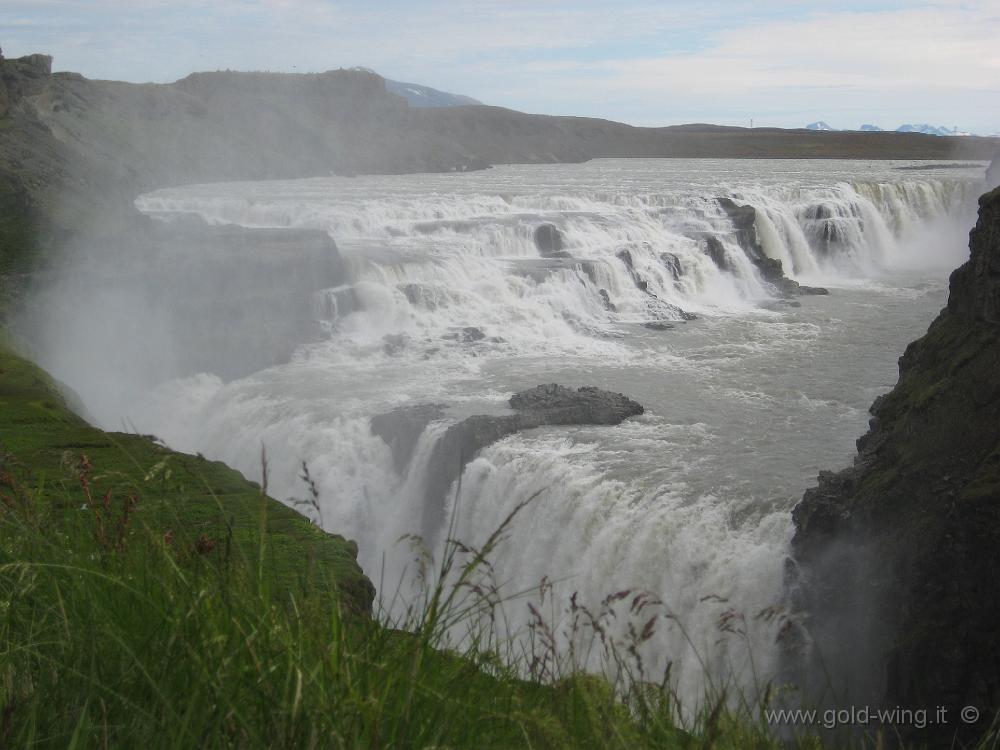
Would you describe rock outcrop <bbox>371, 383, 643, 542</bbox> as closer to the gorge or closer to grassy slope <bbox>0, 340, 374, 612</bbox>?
the gorge

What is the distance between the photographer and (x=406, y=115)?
88250 mm

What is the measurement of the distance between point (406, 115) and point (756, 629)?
83.8 meters

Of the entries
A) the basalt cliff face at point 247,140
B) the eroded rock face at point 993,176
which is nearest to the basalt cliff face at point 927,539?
the basalt cliff face at point 247,140

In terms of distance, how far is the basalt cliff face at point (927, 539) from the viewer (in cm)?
751

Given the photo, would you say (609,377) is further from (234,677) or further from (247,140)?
(247,140)

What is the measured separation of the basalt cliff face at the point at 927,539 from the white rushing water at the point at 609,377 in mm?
714

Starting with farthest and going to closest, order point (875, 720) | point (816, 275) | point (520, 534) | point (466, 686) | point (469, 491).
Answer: point (816, 275) < point (469, 491) < point (520, 534) < point (875, 720) < point (466, 686)

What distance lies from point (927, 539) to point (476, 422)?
684cm

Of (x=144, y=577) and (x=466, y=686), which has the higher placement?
(x=144, y=577)

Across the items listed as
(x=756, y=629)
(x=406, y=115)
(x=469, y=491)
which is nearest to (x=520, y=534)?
(x=469, y=491)

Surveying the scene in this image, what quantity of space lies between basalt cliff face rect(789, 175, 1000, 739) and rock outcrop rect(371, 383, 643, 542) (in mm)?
4296

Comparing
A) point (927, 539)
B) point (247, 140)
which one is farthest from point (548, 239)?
point (247, 140)

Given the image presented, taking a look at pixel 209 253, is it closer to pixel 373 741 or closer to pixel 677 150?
pixel 373 741

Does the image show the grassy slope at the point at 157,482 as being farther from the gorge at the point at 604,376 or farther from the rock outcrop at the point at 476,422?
the rock outcrop at the point at 476,422
